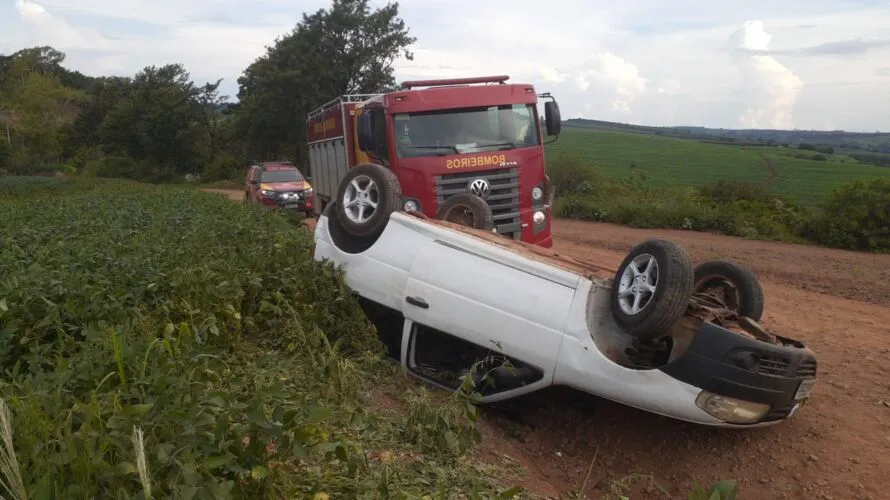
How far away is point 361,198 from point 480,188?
3.06 metres

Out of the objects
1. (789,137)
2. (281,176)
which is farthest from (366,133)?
(789,137)

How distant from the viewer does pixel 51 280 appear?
4902mm

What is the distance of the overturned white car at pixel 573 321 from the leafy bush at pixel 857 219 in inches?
463

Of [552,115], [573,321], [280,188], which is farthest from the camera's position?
[280,188]

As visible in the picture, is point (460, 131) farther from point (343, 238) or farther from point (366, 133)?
point (343, 238)

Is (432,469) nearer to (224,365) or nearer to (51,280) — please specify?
(224,365)

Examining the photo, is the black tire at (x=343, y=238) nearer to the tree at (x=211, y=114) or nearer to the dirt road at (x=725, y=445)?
the dirt road at (x=725, y=445)

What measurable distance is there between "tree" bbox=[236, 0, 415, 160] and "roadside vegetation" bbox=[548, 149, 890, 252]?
685 inches

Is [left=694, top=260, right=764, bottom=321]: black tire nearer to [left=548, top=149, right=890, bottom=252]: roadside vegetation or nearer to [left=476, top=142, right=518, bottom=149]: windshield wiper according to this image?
[left=476, top=142, right=518, bottom=149]: windshield wiper

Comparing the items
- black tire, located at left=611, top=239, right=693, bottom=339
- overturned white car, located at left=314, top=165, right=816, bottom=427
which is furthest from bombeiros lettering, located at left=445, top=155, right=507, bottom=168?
black tire, located at left=611, top=239, right=693, bottom=339

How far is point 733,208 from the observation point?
1891 cm

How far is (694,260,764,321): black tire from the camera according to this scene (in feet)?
17.4

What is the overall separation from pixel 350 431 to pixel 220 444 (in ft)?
4.41

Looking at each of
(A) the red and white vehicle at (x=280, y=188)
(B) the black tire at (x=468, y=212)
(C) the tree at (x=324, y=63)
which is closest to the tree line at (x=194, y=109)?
(C) the tree at (x=324, y=63)
